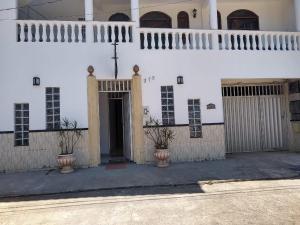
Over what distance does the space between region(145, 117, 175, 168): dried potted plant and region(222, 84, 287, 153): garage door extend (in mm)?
3412

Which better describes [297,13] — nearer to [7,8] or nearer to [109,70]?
[109,70]

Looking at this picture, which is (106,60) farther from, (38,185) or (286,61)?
(286,61)

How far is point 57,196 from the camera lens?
6.70 metres

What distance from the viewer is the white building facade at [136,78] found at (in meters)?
9.44

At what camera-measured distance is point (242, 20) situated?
12.8 meters

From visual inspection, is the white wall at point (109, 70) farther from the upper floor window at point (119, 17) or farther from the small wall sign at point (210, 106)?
the upper floor window at point (119, 17)

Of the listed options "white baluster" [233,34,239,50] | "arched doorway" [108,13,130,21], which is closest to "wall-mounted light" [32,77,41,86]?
"arched doorway" [108,13,130,21]

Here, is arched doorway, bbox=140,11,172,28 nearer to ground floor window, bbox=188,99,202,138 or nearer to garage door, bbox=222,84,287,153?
garage door, bbox=222,84,287,153

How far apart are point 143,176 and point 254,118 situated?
248 inches

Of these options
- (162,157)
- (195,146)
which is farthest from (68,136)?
(195,146)

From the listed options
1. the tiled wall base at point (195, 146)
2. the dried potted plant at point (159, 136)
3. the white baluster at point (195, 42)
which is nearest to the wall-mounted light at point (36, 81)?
the dried potted plant at point (159, 136)

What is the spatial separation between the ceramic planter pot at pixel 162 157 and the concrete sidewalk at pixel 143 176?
225 millimetres

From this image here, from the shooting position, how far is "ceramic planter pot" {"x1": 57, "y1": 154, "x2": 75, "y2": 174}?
8903mm

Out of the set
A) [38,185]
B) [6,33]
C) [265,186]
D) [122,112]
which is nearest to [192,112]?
[122,112]
